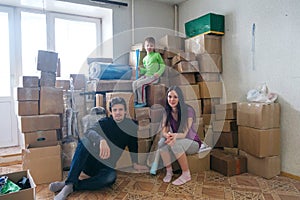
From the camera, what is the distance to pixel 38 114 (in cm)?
245

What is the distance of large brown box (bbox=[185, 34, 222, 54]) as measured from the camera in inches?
119

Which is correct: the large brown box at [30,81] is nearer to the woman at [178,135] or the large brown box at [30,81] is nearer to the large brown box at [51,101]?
the large brown box at [51,101]

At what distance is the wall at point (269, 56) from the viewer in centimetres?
235

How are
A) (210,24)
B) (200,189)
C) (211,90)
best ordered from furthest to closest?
(211,90)
(210,24)
(200,189)

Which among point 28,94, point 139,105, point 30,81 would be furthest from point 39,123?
point 139,105

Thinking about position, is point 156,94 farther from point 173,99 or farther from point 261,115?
point 261,115

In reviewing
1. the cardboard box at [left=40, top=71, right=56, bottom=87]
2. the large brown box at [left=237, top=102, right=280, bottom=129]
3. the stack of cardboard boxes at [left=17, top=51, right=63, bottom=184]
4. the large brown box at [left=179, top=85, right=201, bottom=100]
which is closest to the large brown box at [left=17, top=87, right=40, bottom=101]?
the stack of cardboard boxes at [left=17, top=51, right=63, bottom=184]

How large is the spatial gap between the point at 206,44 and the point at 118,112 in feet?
5.12

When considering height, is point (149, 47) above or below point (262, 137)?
above

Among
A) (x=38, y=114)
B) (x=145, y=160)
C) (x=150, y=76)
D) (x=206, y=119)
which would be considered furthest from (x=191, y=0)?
(x=38, y=114)

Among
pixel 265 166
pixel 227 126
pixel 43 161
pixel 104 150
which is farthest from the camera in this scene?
pixel 227 126

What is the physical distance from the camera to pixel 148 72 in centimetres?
299

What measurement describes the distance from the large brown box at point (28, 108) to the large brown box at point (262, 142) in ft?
7.40

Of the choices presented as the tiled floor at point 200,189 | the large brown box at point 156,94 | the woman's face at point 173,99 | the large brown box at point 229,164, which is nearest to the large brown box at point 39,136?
the tiled floor at point 200,189
